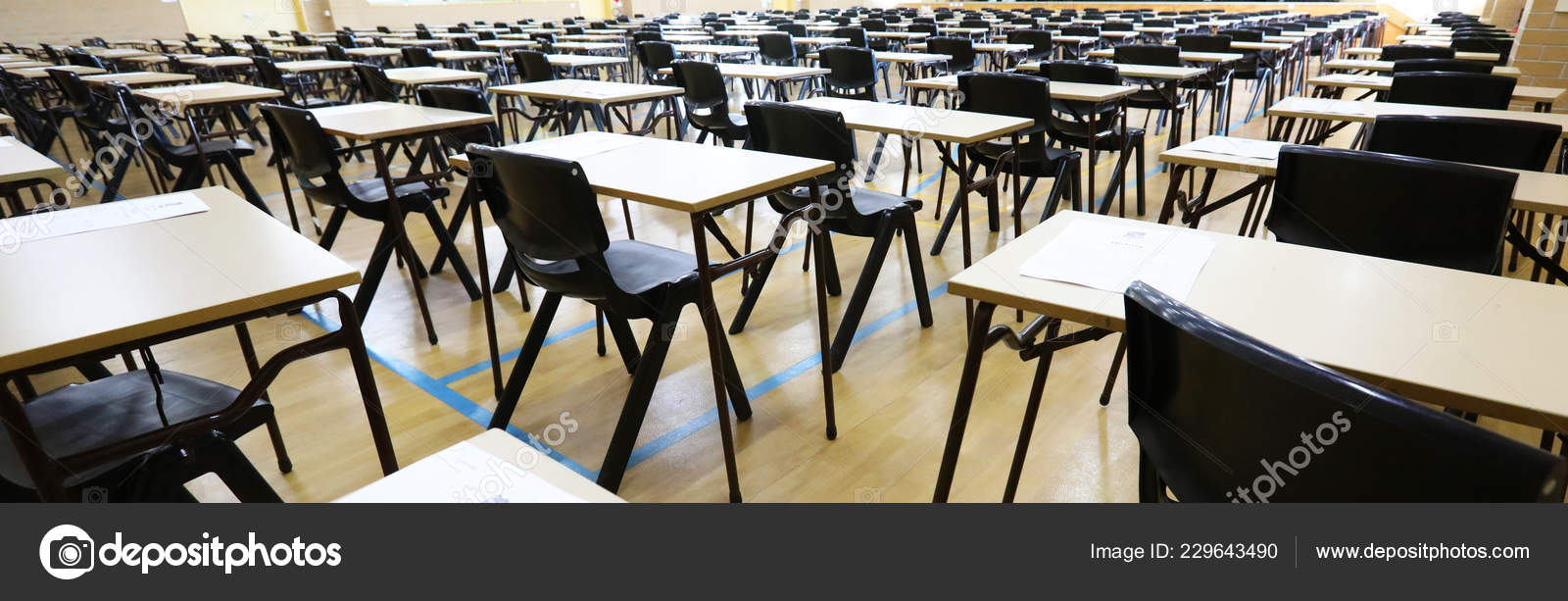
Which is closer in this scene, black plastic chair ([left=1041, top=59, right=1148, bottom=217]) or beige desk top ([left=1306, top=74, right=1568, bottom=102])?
beige desk top ([left=1306, top=74, right=1568, bottom=102])

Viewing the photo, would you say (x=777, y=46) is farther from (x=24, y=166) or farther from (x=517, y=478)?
(x=517, y=478)

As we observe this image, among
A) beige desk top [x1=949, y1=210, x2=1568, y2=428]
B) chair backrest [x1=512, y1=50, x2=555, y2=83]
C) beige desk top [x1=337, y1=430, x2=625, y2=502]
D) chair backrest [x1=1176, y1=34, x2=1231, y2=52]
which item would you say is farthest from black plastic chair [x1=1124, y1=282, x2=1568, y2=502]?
chair backrest [x1=1176, y1=34, x2=1231, y2=52]

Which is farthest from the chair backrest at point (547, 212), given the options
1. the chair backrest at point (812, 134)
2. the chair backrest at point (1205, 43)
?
the chair backrest at point (1205, 43)

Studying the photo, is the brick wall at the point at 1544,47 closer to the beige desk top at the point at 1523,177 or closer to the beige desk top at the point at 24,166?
the beige desk top at the point at 1523,177

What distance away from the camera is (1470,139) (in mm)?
2164

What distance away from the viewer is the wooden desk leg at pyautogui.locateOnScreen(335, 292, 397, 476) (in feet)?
4.57

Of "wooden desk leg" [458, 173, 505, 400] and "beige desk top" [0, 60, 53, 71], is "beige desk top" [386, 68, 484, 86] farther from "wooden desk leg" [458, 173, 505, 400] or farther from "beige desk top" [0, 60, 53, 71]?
"beige desk top" [0, 60, 53, 71]

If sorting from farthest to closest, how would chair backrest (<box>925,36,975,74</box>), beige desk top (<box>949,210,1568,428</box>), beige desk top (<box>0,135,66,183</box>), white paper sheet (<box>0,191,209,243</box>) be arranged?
chair backrest (<box>925,36,975,74</box>), beige desk top (<box>0,135,66,183</box>), white paper sheet (<box>0,191,209,243</box>), beige desk top (<box>949,210,1568,428</box>)

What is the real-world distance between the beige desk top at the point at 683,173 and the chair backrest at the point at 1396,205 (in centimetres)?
115

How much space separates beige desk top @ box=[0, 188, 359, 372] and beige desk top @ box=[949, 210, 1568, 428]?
1121mm
